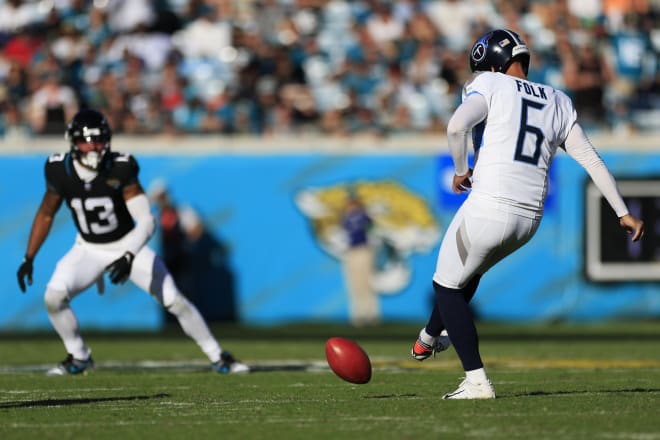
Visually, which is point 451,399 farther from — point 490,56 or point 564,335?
point 564,335

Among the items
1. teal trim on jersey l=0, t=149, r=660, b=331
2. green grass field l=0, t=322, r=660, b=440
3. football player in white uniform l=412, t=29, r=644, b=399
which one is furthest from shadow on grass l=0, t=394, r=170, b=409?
teal trim on jersey l=0, t=149, r=660, b=331

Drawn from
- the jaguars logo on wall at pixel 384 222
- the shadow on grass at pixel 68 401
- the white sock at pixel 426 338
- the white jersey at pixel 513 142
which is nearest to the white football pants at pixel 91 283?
the shadow on grass at pixel 68 401

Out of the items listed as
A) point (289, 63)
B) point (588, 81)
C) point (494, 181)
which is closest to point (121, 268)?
point (494, 181)

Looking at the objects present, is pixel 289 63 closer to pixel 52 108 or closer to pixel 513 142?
pixel 52 108

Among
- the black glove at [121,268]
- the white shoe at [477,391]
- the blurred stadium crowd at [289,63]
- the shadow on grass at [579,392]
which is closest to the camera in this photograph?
the white shoe at [477,391]

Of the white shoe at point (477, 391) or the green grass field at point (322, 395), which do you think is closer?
the green grass field at point (322, 395)

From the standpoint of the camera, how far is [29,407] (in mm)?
7316

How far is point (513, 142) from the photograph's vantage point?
22.8 feet

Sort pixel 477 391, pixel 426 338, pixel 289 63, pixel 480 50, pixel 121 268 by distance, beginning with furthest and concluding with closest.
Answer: pixel 289 63 → pixel 121 268 → pixel 426 338 → pixel 480 50 → pixel 477 391

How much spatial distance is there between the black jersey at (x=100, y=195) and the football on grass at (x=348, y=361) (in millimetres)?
3073

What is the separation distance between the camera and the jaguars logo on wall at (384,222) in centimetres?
1805

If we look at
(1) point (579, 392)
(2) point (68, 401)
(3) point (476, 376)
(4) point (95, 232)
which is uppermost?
(4) point (95, 232)

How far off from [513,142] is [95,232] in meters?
4.03

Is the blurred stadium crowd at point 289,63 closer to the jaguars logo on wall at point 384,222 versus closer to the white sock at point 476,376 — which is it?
the jaguars logo on wall at point 384,222
